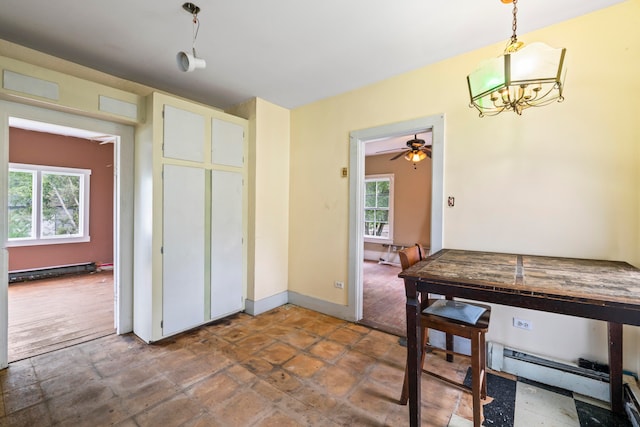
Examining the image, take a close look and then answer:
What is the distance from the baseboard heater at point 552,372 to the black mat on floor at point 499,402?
0.13 metres

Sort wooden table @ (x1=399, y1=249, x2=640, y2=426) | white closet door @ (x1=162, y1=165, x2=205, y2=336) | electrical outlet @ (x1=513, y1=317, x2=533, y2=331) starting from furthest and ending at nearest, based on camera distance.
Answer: white closet door @ (x1=162, y1=165, x2=205, y2=336) < electrical outlet @ (x1=513, y1=317, x2=533, y2=331) < wooden table @ (x1=399, y1=249, x2=640, y2=426)

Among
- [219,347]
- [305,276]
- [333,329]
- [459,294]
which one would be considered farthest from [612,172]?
[219,347]

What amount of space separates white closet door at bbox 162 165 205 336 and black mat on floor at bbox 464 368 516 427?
2.80 metres

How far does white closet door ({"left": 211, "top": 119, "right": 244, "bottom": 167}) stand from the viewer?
3.16 metres

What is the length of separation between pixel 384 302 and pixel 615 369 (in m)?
2.40

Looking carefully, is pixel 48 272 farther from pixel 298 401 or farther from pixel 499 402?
pixel 499 402

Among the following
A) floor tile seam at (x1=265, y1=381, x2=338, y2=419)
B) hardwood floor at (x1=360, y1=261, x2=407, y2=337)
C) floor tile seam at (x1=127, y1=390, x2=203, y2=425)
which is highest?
hardwood floor at (x1=360, y1=261, x2=407, y2=337)

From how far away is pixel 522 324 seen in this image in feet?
7.20

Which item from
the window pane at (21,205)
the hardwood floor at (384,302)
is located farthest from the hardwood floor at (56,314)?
the hardwood floor at (384,302)

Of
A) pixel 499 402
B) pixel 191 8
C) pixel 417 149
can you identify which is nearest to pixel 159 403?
pixel 499 402

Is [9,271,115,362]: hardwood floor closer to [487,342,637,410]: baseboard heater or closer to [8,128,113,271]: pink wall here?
[8,128,113,271]: pink wall

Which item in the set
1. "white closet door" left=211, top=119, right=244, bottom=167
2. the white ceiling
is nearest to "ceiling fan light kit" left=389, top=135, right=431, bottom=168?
the white ceiling

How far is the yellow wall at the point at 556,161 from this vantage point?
188 cm

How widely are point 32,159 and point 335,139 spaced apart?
5660 mm
